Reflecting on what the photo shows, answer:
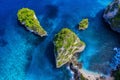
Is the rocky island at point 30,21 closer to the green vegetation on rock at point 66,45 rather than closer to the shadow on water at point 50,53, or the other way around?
the shadow on water at point 50,53

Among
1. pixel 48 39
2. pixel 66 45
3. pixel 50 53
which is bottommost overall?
pixel 66 45

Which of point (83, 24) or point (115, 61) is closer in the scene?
point (115, 61)

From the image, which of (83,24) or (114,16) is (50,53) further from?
(114,16)

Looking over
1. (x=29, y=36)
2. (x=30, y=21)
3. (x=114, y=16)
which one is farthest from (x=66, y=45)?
(x=114, y=16)

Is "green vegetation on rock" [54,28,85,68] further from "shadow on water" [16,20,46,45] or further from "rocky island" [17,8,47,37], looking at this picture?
"rocky island" [17,8,47,37]

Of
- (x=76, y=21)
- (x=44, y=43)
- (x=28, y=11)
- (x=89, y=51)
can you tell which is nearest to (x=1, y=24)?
(x=28, y=11)

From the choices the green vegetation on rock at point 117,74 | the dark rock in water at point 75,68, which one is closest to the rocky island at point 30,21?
the dark rock in water at point 75,68

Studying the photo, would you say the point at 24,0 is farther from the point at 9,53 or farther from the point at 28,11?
the point at 9,53
